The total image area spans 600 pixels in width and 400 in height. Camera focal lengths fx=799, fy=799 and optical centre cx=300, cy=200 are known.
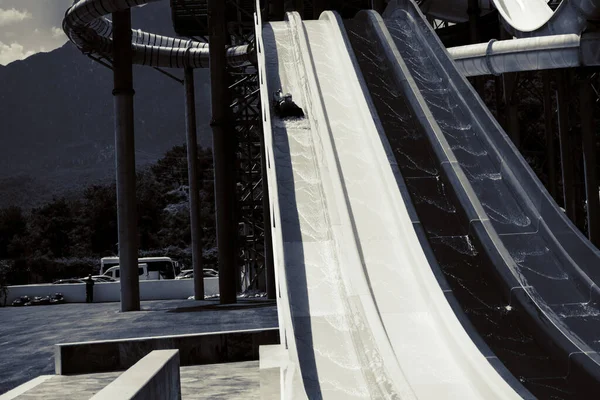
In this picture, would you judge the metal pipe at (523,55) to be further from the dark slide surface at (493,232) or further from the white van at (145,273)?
the white van at (145,273)

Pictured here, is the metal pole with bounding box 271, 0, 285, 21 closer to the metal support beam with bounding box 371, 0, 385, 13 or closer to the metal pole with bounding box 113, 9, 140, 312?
the metal support beam with bounding box 371, 0, 385, 13

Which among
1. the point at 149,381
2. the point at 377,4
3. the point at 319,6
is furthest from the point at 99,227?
the point at 149,381

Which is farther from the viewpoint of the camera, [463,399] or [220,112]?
[220,112]

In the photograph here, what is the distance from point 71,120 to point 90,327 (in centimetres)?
11738

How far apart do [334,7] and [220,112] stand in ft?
29.8

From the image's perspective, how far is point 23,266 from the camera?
181 feet

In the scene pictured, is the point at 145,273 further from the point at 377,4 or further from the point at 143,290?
the point at 377,4

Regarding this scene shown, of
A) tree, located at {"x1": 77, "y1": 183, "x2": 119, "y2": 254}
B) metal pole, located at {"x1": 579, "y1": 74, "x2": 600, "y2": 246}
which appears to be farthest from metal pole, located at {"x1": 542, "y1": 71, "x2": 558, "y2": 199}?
tree, located at {"x1": 77, "y1": 183, "x2": 119, "y2": 254}

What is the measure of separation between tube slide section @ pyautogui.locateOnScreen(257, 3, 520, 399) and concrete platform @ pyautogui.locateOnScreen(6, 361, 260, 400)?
1.22 m

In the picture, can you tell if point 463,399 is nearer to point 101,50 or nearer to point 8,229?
point 101,50

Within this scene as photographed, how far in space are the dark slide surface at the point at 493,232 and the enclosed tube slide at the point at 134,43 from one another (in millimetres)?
10997

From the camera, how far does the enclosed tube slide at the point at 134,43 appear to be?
20438mm

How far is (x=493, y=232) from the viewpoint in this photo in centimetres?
727

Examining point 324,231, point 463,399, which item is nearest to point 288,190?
point 324,231
